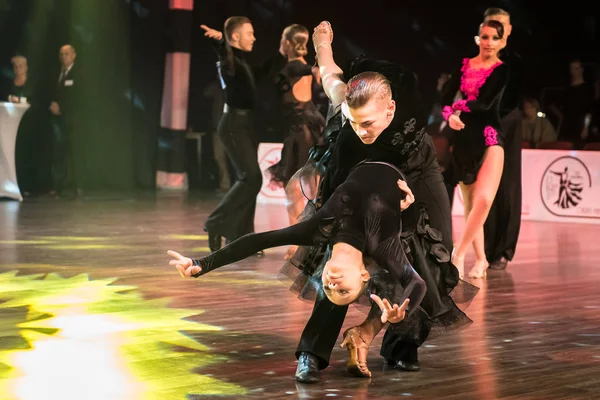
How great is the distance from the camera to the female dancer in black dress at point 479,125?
292 inches

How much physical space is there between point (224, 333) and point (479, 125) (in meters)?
3.08

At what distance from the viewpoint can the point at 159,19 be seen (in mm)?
16125

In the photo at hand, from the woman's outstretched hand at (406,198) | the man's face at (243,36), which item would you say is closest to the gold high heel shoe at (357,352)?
the woman's outstretched hand at (406,198)

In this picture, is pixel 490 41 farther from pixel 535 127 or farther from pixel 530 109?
pixel 530 109

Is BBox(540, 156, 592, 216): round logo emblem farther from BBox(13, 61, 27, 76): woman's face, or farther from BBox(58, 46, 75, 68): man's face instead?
BBox(13, 61, 27, 76): woman's face

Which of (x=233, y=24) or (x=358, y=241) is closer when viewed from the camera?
(x=358, y=241)

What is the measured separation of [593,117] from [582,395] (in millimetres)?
10456

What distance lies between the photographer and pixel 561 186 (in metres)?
11.9

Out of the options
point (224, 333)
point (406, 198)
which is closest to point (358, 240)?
point (406, 198)

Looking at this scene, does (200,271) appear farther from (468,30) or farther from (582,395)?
(468,30)

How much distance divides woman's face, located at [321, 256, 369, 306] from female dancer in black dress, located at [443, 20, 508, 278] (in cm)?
358

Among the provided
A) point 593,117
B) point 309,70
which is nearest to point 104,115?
point 593,117

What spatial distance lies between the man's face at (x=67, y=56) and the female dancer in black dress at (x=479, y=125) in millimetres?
7633

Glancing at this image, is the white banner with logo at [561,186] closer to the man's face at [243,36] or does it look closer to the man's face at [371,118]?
the man's face at [243,36]
